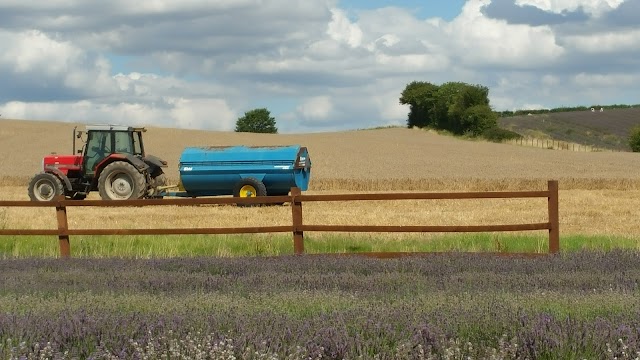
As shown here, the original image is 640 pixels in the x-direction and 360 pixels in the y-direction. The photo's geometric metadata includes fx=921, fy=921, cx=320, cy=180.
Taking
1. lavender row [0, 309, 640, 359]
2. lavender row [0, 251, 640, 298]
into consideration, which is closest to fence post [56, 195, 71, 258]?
lavender row [0, 251, 640, 298]

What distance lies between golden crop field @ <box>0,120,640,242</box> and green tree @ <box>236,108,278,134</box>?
→ 122 feet

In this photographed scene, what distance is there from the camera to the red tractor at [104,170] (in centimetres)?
2266

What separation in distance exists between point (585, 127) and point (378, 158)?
39596 mm

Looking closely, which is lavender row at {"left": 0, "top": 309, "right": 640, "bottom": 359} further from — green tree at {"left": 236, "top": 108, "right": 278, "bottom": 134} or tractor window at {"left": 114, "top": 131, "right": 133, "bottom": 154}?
green tree at {"left": 236, "top": 108, "right": 278, "bottom": 134}

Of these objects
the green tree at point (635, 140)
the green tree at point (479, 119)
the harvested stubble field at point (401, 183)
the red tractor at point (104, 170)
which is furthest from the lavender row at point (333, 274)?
the green tree at point (479, 119)

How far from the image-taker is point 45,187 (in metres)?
23.6

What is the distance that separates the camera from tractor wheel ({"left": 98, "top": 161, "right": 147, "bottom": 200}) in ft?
73.7

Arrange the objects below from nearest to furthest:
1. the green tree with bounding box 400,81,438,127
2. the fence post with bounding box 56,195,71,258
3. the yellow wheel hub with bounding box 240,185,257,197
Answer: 1. the fence post with bounding box 56,195,71,258
2. the yellow wheel hub with bounding box 240,185,257,197
3. the green tree with bounding box 400,81,438,127

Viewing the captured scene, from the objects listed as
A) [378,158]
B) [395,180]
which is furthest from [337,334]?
[378,158]

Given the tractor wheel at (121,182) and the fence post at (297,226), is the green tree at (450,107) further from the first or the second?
the fence post at (297,226)

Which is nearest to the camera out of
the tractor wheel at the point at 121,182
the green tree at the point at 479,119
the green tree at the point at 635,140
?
the tractor wheel at the point at 121,182

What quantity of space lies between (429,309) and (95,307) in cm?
242

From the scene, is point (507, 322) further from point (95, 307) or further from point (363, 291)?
point (95, 307)

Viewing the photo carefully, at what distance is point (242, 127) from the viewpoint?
96.7 meters
